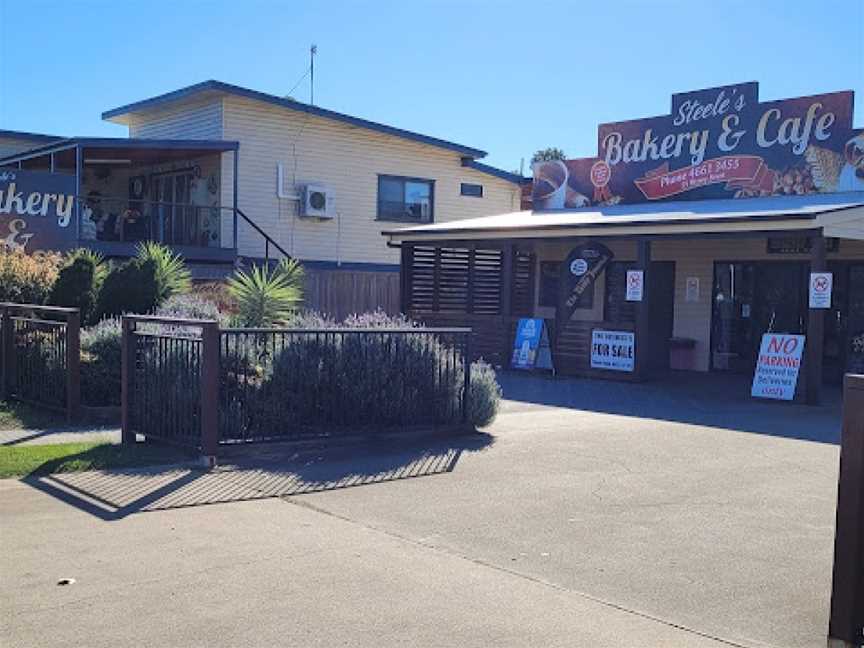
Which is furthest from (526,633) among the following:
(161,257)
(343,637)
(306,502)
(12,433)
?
(161,257)

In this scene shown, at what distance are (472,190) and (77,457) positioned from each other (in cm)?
2160

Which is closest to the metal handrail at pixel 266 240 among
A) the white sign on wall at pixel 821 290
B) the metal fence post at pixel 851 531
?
the white sign on wall at pixel 821 290

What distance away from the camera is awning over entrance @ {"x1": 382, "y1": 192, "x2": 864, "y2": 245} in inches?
582

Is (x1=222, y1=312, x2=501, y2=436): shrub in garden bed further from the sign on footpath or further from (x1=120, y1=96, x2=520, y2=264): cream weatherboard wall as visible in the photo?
(x1=120, y1=96, x2=520, y2=264): cream weatherboard wall

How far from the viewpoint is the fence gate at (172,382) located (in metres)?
8.83

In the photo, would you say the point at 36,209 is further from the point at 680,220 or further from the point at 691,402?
the point at 691,402

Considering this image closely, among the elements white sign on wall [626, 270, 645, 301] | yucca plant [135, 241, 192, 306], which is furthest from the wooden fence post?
white sign on wall [626, 270, 645, 301]

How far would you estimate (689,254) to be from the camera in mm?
20094

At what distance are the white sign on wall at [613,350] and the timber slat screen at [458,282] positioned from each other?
3.61m

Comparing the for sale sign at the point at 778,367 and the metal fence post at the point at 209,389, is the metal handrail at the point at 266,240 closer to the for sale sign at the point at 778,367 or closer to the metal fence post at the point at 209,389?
the for sale sign at the point at 778,367

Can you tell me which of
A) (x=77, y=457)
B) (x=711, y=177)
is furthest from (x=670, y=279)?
(x=77, y=457)

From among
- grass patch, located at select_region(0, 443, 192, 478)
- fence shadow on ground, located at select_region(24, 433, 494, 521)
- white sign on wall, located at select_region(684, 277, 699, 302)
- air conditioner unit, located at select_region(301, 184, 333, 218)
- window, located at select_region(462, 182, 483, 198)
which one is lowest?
fence shadow on ground, located at select_region(24, 433, 494, 521)

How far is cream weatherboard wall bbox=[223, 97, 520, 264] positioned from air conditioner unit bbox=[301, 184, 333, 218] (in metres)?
0.25

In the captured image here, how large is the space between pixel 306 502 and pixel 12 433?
4.59m
